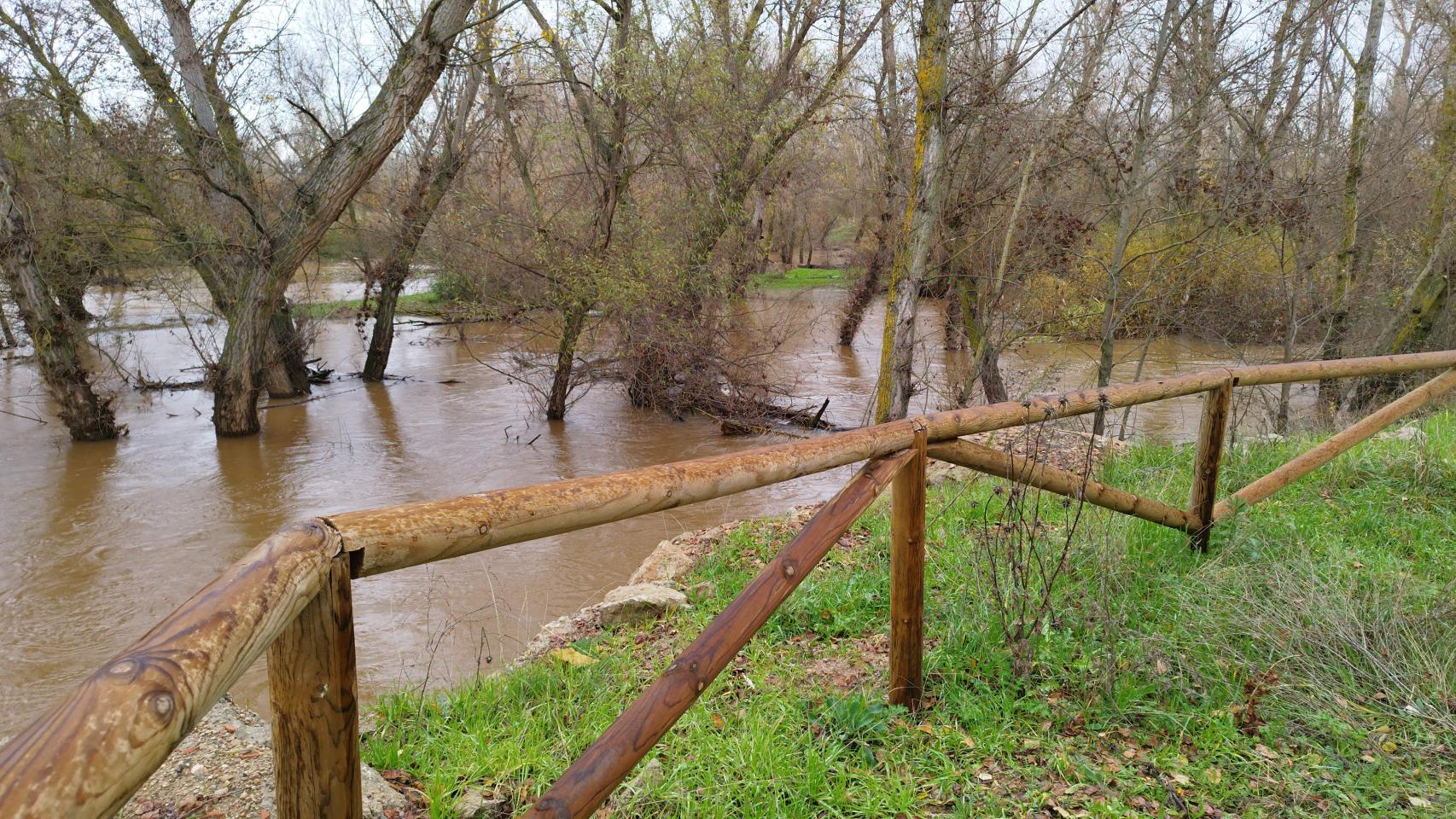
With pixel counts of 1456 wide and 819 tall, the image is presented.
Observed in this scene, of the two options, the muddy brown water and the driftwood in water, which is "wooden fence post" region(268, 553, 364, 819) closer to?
the muddy brown water

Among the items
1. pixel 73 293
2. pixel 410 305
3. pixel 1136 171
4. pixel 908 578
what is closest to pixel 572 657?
Answer: pixel 908 578

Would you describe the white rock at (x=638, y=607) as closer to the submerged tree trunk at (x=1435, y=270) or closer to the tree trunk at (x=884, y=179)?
the tree trunk at (x=884, y=179)

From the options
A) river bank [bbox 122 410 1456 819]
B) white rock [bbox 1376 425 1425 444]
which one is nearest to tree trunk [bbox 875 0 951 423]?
white rock [bbox 1376 425 1425 444]

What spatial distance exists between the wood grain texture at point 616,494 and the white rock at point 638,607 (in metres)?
2.46

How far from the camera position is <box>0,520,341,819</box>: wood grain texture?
869mm

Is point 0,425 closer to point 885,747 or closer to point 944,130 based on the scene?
point 944,130

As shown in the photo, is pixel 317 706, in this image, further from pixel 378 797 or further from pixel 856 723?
pixel 856 723

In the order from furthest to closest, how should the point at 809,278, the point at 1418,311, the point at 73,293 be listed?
the point at 809,278 < the point at 73,293 < the point at 1418,311

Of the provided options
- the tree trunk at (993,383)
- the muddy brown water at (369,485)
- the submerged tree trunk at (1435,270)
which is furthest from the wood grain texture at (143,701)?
the submerged tree trunk at (1435,270)

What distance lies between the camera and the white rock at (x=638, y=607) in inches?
190

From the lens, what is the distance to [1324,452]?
15.5ft

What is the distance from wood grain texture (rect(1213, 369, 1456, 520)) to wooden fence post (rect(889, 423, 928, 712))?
85.1 inches

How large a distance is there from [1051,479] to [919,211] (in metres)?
6.01

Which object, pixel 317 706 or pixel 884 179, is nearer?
pixel 317 706
